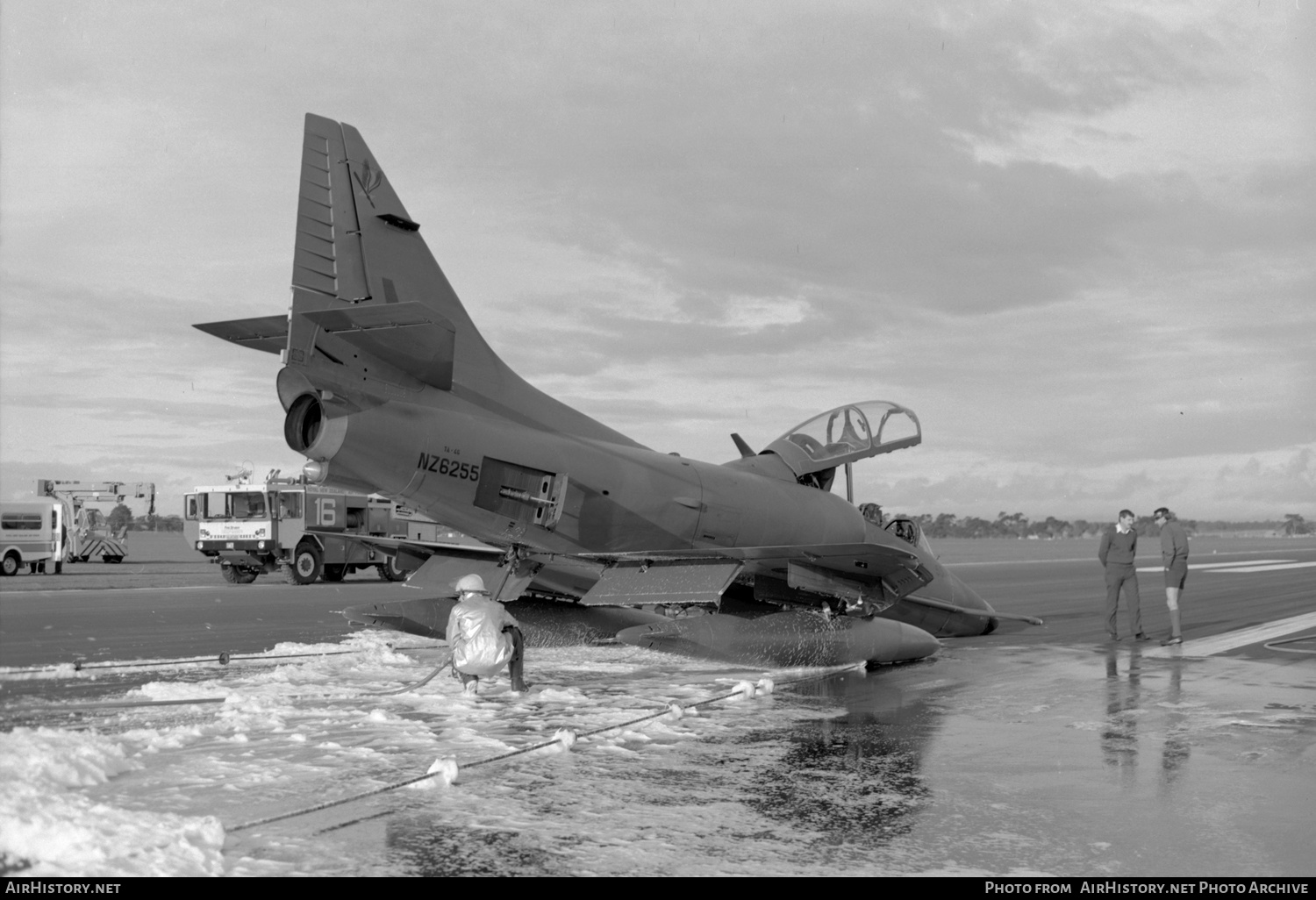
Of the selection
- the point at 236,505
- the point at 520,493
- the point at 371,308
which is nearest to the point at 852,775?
the point at 520,493

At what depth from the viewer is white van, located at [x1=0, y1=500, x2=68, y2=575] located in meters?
32.2

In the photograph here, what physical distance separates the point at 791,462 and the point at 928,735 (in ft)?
18.3

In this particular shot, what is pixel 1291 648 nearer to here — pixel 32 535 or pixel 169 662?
pixel 169 662

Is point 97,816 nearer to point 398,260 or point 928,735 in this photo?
point 928,735

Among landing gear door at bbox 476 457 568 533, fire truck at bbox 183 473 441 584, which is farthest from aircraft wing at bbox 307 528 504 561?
fire truck at bbox 183 473 441 584

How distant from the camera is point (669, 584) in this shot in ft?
34.2

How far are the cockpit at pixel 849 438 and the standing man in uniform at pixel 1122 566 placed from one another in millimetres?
3855

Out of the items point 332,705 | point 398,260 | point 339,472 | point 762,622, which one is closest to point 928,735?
point 762,622

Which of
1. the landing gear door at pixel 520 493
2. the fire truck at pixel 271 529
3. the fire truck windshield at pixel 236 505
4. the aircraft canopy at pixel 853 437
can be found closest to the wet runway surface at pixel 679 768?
the landing gear door at pixel 520 493

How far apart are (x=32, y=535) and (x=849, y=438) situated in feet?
94.3

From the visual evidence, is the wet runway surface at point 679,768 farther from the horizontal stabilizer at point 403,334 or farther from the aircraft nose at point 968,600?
the horizontal stabilizer at point 403,334

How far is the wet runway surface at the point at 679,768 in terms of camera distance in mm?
4840

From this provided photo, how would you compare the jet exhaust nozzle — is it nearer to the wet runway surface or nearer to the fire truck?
the wet runway surface

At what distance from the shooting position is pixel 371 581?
96.4 feet
